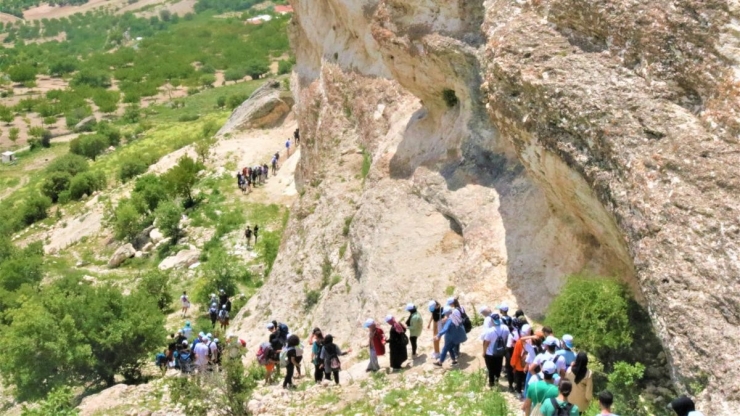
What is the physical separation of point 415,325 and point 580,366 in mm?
3967

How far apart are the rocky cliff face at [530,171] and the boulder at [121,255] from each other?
37.8 ft

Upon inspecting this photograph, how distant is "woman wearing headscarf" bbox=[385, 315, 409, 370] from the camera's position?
13.6 meters

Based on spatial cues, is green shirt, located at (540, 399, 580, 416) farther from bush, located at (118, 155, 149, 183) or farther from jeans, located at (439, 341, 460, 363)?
bush, located at (118, 155, 149, 183)

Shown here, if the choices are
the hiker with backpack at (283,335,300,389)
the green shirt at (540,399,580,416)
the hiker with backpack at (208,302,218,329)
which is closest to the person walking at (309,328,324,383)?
the hiker with backpack at (283,335,300,389)

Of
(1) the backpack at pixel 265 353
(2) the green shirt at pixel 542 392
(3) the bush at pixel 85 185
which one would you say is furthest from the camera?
(3) the bush at pixel 85 185

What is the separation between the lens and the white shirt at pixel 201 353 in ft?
52.8

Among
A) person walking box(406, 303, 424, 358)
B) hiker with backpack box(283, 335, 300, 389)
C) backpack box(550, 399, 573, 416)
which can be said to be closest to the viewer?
backpack box(550, 399, 573, 416)

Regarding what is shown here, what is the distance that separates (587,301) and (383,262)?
6.84 meters

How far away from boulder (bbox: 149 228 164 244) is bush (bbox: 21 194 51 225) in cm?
1239

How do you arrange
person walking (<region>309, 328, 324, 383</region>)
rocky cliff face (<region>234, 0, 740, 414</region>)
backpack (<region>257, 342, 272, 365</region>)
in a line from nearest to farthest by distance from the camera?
rocky cliff face (<region>234, 0, 740, 414</region>) < person walking (<region>309, 328, 324, 383</region>) < backpack (<region>257, 342, 272, 365</region>)

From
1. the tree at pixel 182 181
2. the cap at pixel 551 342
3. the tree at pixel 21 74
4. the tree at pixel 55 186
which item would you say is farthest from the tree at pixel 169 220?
the tree at pixel 21 74

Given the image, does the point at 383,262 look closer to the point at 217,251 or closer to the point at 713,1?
the point at 713,1

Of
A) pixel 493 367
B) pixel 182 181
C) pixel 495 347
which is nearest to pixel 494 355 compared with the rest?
pixel 495 347

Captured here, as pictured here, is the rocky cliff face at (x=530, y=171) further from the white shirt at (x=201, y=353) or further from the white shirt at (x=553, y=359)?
the white shirt at (x=201, y=353)
